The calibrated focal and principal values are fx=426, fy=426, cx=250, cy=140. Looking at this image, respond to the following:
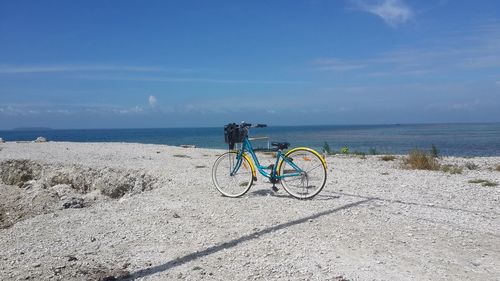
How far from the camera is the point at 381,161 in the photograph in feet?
49.4

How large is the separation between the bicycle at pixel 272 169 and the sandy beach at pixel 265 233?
12.7 inches

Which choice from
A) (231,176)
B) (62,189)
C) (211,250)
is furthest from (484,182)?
(62,189)

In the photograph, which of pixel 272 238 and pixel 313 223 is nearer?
pixel 272 238

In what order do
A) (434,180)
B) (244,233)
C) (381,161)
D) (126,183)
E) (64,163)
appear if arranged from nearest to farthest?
(244,233)
(434,180)
(126,183)
(64,163)
(381,161)

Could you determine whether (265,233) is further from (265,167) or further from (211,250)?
(265,167)

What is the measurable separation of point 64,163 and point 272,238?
10016 mm

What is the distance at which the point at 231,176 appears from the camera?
338 inches

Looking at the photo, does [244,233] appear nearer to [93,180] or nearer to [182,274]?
[182,274]

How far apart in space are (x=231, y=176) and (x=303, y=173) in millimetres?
1501

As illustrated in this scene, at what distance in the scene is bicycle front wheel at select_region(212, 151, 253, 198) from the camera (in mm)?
8461

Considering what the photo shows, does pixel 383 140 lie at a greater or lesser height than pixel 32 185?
lesser

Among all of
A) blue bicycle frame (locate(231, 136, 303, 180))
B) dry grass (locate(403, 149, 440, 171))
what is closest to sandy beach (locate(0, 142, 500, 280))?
blue bicycle frame (locate(231, 136, 303, 180))

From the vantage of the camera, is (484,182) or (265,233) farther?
(484,182)

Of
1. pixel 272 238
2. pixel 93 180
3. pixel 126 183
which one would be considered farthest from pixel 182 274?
pixel 93 180
